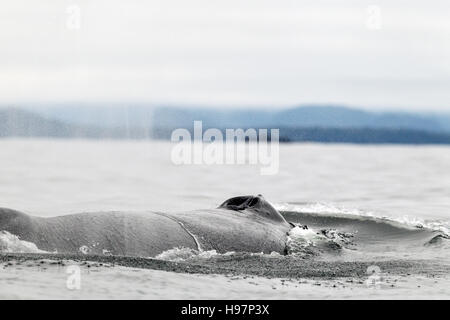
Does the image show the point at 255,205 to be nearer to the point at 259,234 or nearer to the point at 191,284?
the point at 259,234

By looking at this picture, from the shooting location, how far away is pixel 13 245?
1189 cm

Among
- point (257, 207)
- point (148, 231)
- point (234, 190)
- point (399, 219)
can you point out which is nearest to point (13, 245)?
point (148, 231)

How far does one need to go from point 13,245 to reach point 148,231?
7.05 ft

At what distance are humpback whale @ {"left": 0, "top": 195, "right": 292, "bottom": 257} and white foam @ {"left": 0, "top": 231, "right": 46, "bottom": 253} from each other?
0.06 meters

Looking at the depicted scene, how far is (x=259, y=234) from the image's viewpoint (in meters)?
14.6

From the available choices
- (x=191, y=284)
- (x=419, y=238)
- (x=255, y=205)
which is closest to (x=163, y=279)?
(x=191, y=284)

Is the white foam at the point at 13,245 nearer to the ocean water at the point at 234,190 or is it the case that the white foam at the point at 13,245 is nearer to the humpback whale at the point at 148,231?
the humpback whale at the point at 148,231

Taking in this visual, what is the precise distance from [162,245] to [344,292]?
3.07 meters

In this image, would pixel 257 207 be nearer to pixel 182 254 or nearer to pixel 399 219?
pixel 182 254

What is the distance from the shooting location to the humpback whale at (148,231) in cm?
1227

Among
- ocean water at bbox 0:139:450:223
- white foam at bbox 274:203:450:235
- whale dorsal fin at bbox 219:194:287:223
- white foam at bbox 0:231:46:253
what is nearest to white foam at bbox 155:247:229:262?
white foam at bbox 0:231:46:253

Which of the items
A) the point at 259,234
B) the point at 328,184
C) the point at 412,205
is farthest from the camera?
the point at 328,184

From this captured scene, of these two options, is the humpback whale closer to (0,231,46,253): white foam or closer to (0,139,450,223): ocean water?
(0,231,46,253): white foam
